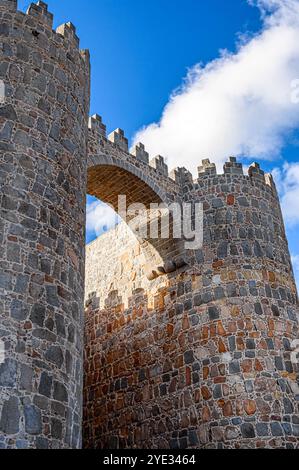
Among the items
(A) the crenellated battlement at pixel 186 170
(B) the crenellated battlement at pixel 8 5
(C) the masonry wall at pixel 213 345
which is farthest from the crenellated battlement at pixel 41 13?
(C) the masonry wall at pixel 213 345

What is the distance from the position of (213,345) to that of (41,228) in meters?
4.97

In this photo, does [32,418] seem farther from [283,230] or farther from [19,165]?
[283,230]

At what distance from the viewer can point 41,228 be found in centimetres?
743

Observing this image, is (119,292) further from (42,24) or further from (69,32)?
(42,24)

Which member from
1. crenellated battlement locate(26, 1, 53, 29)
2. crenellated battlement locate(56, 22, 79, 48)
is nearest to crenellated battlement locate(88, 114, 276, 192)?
crenellated battlement locate(56, 22, 79, 48)

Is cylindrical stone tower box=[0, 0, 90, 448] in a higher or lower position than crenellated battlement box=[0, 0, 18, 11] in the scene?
lower

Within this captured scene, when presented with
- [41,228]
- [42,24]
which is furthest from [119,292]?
[42,24]

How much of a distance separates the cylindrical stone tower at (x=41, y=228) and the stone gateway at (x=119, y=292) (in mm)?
19

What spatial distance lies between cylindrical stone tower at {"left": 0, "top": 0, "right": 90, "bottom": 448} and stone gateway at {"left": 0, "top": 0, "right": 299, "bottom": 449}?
0.02 meters

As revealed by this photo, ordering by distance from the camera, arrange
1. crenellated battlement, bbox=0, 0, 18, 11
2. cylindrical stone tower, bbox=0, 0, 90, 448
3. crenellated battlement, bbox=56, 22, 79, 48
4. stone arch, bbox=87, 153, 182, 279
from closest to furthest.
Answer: cylindrical stone tower, bbox=0, 0, 90, 448
crenellated battlement, bbox=0, 0, 18, 11
crenellated battlement, bbox=56, 22, 79, 48
stone arch, bbox=87, 153, 182, 279

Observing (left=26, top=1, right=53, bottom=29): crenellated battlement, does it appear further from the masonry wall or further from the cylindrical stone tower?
the masonry wall

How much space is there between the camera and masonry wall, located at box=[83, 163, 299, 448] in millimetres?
10281

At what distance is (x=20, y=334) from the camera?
6.54m

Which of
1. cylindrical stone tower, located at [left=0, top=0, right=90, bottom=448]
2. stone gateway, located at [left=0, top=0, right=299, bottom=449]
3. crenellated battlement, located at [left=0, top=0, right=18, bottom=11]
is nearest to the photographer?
cylindrical stone tower, located at [left=0, top=0, right=90, bottom=448]
